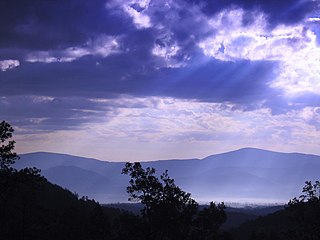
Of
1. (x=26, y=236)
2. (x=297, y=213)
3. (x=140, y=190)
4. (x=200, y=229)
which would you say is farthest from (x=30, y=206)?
(x=297, y=213)

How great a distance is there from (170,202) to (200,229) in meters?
4.50

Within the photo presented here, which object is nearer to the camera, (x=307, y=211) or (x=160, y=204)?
(x=160, y=204)

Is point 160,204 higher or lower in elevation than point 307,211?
higher

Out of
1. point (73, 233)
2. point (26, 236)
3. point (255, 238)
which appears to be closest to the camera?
point (26, 236)

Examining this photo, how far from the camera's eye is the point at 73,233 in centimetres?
5412

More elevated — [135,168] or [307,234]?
[135,168]

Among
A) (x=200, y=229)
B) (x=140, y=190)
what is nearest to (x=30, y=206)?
(x=140, y=190)

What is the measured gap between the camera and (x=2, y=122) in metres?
35.8

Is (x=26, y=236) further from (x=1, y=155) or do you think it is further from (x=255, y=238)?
(x=255, y=238)

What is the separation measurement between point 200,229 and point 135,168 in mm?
8684

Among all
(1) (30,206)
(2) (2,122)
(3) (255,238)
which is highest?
(2) (2,122)

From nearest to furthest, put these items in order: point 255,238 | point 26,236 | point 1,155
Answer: point 1,155 → point 26,236 → point 255,238

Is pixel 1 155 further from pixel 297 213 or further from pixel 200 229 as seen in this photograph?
pixel 297 213

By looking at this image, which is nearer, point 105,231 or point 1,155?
point 1,155
